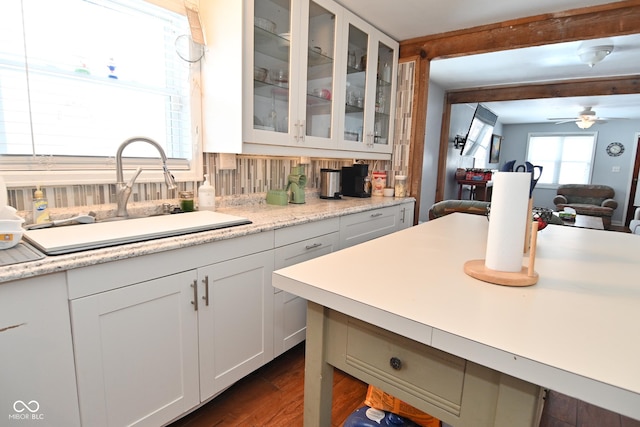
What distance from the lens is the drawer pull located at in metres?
0.76

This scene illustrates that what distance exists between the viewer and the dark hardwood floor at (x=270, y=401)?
1.53m

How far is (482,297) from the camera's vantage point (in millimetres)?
784

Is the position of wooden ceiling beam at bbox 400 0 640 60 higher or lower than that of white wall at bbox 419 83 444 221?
higher

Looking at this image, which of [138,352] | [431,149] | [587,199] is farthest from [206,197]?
[587,199]

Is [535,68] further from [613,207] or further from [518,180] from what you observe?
[613,207]

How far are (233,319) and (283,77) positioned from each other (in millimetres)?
1421

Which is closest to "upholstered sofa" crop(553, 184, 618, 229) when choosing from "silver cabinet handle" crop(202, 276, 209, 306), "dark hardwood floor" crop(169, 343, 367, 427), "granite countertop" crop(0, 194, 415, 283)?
"granite countertop" crop(0, 194, 415, 283)

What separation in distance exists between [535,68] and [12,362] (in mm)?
4932

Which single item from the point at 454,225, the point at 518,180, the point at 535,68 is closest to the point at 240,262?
the point at 454,225

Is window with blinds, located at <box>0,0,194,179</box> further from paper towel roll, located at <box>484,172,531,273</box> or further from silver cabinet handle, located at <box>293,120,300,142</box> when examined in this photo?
paper towel roll, located at <box>484,172,531,273</box>

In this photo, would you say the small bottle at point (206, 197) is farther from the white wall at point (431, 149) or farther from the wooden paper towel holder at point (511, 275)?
the white wall at point (431, 149)

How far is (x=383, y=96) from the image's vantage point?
304 centimetres

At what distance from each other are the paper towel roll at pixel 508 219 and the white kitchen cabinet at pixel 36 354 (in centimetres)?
124

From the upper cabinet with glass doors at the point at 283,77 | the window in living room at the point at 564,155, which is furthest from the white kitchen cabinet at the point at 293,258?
the window in living room at the point at 564,155
